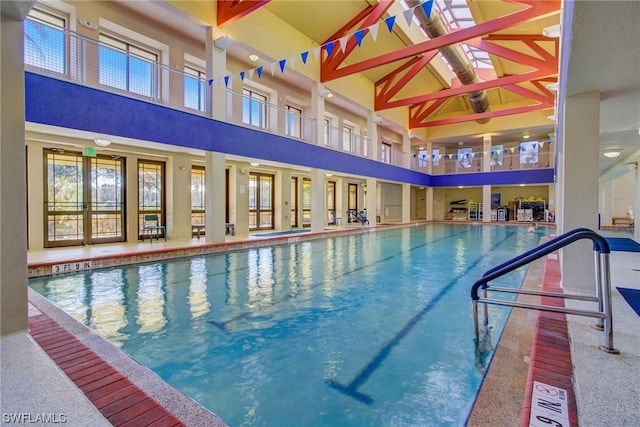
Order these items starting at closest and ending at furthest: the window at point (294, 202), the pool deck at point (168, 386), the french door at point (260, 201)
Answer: the pool deck at point (168, 386) → the french door at point (260, 201) → the window at point (294, 202)

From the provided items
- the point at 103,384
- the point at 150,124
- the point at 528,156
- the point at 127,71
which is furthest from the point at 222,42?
the point at 528,156

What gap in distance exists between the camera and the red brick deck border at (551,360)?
5.50ft

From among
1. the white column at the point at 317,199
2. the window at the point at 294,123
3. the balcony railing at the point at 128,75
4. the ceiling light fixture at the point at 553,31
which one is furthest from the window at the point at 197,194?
the ceiling light fixture at the point at 553,31

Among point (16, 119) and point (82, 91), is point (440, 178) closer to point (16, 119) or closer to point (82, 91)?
point (82, 91)

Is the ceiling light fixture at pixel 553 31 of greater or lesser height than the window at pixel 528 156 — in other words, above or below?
above

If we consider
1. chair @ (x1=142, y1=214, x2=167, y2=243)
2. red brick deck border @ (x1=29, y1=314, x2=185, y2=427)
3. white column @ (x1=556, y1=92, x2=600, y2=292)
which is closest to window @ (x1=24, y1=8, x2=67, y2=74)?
chair @ (x1=142, y1=214, x2=167, y2=243)

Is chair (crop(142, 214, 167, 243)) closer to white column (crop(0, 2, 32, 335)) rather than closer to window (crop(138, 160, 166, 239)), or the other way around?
window (crop(138, 160, 166, 239))

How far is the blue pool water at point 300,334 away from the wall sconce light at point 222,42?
5.57 meters

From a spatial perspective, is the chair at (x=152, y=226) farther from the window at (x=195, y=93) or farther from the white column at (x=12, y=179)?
the white column at (x=12, y=179)

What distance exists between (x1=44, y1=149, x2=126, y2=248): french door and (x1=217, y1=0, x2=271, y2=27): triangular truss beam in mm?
4541

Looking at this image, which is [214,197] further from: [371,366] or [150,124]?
[371,366]

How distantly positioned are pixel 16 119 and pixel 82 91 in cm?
→ 403

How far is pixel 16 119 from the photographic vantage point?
2.58 meters

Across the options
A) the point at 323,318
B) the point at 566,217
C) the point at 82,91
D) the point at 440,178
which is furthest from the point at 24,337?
the point at 440,178
